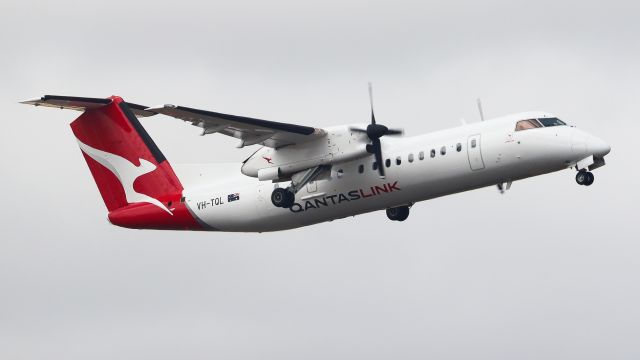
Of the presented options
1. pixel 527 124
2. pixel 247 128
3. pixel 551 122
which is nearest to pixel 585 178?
pixel 551 122

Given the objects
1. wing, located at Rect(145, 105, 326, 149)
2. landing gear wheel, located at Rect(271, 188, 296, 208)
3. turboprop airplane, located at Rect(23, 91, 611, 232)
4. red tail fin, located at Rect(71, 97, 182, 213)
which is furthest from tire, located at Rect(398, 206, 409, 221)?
red tail fin, located at Rect(71, 97, 182, 213)

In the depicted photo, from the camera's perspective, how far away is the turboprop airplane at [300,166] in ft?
95.4

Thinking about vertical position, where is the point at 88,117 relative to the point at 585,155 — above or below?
above

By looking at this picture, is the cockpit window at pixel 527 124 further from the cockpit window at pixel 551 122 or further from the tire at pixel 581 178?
the tire at pixel 581 178

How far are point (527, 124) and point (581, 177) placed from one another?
170 cm

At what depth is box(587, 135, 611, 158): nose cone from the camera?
1117 inches

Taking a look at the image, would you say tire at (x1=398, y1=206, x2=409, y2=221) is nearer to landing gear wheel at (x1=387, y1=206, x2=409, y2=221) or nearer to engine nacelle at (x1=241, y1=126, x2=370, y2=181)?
landing gear wheel at (x1=387, y1=206, x2=409, y2=221)

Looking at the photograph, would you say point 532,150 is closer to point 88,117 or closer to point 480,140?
point 480,140

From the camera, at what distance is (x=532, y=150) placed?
28.8 metres

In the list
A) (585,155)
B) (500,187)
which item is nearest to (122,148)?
(500,187)

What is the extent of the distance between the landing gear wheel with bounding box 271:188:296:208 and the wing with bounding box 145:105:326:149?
1.11 meters

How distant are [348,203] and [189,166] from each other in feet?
17.1

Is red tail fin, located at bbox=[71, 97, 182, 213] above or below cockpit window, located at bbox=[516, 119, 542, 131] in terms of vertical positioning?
above

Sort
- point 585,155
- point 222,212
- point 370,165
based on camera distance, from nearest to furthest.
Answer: point 585,155 → point 370,165 → point 222,212
